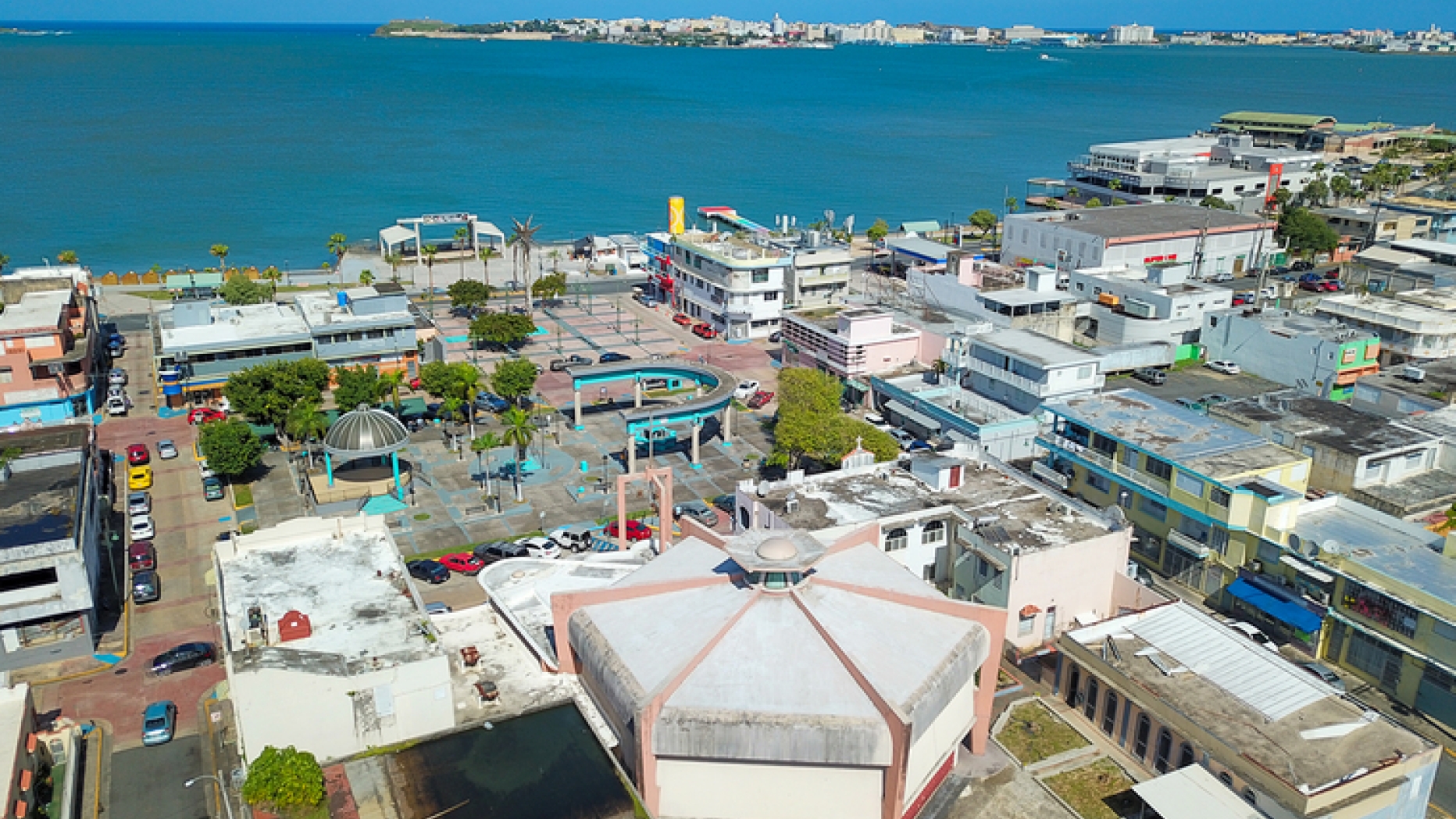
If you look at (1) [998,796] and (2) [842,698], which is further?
(1) [998,796]

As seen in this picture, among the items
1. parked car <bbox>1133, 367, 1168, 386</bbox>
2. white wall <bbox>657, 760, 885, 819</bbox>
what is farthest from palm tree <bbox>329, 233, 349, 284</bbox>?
white wall <bbox>657, 760, 885, 819</bbox>

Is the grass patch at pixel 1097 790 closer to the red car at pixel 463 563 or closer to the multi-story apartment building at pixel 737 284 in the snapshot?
the red car at pixel 463 563

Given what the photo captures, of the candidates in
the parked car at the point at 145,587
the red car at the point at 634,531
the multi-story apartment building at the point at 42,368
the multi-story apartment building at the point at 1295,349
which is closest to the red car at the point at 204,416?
the multi-story apartment building at the point at 42,368

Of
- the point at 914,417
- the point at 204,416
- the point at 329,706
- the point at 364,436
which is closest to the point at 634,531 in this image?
the point at 364,436

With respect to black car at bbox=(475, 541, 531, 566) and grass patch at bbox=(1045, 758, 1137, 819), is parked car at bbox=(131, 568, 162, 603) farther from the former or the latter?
grass patch at bbox=(1045, 758, 1137, 819)

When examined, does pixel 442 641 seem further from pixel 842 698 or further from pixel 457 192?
pixel 457 192

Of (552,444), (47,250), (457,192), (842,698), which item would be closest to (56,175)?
(47,250)
